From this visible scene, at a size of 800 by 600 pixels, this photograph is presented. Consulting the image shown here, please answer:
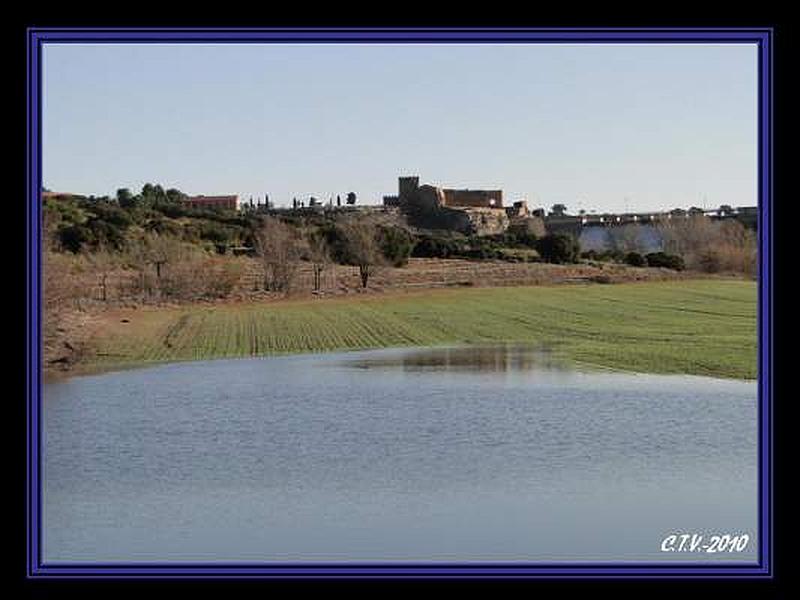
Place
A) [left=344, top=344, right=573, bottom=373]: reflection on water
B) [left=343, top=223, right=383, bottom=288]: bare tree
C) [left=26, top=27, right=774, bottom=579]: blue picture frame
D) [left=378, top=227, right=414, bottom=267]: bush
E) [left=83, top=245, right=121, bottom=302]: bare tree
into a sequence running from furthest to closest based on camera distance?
1. [left=343, top=223, right=383, bottom=288]: bare tree
2. [left=378, top=227, right=414, bottom=267]: bush
3. [left=83, top=245, right=121, bottom=302]: bare tree
4. [left=344, top=344, right=573, bottom=373]: reflection on water
5. [left=26, top=27, right=774, bottom=579]: blue picture frame

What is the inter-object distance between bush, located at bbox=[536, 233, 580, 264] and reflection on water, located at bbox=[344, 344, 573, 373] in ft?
4.67

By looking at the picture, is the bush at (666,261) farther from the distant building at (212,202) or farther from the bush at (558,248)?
the distant building at (212,202)

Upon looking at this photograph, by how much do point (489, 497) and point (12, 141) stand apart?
4371mm

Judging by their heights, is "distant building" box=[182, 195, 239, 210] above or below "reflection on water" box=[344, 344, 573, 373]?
above

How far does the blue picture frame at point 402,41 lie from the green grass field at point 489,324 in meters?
10.1

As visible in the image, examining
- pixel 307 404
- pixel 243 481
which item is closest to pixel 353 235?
pixel 307 404

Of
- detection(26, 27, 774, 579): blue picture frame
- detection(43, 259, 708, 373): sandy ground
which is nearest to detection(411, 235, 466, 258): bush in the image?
detection(43, 259, 708, 373): sandy ground

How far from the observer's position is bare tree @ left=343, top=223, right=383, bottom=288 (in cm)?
1678

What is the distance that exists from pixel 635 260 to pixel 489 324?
2.55 meters

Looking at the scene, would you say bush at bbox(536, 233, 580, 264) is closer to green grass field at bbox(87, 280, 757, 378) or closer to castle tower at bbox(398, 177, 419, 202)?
green grass field at bbox(87, 280, 757, 378)

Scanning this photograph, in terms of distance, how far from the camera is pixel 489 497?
785 centimetres

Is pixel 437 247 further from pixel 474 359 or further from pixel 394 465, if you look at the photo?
pixel 394 465

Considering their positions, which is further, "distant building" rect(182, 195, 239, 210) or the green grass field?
"distant building" rect(182, 195, 239, 210)

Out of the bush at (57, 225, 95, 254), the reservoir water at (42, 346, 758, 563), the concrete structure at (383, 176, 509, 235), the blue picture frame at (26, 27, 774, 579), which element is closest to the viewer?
the blue picture frame at (26, 27, 774, 579)
